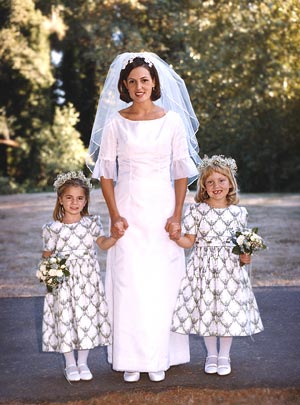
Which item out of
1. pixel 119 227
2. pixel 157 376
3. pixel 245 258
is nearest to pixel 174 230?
pixel 119 227

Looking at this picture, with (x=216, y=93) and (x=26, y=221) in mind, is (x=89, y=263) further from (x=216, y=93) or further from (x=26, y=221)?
(x=216, y=93)

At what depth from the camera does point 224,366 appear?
12.2 feet

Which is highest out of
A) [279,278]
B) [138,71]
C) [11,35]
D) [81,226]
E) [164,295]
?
Answer: [11,35]

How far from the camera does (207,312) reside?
146 inches

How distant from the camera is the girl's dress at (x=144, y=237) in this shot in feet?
11.9

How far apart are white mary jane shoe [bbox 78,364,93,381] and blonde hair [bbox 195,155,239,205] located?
1.08 metres

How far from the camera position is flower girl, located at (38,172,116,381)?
366cm

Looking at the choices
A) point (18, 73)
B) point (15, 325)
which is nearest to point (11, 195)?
point (18, 73)

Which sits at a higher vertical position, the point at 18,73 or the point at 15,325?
the point at 18,73

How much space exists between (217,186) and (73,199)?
77 cm

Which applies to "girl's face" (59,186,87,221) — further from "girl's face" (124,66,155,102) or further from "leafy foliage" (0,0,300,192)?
"leafy foliage" (0,0,300,192)

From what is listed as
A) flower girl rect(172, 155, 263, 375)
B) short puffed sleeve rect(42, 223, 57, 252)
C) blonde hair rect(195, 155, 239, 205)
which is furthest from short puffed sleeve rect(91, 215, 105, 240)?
blonde hair rect(195, 155, 239, 205)

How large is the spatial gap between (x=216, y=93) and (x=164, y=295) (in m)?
12.2

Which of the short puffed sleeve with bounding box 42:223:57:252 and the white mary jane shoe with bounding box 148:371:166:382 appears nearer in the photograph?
the white mary jane shoe with bounding box 148:371:166:382
